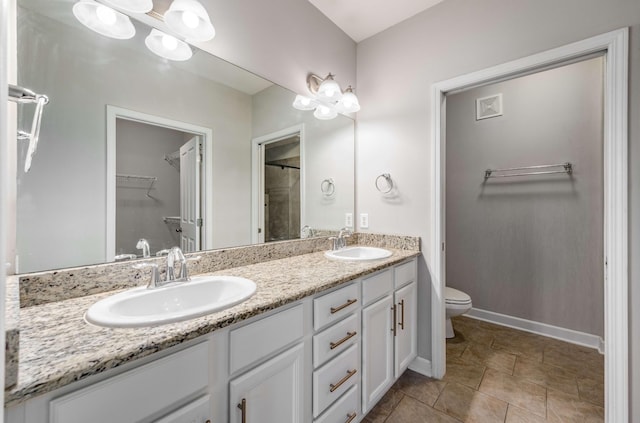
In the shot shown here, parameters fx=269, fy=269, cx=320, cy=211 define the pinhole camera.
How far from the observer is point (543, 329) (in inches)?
92.9

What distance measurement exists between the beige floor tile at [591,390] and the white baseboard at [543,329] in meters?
0.51

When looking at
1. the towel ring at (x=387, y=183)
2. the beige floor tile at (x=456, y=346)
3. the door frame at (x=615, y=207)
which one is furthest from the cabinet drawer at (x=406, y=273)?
the door frame at (x=615, y=207)

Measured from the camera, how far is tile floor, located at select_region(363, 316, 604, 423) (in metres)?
1.50

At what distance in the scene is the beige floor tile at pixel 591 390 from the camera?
1.59 metres

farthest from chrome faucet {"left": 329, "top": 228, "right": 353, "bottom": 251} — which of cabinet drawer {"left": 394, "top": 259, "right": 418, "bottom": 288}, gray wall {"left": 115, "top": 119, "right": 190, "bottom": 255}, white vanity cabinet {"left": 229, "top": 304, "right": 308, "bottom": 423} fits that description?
gray wall {"left": 115, "top": 119, "right": 190, "bottom": 255}

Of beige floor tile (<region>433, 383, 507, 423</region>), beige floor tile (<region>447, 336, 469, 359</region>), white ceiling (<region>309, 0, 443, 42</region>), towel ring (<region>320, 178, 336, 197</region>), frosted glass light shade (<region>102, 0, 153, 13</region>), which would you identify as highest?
white ceiling (<region>309, 0, 443, 42</region>)

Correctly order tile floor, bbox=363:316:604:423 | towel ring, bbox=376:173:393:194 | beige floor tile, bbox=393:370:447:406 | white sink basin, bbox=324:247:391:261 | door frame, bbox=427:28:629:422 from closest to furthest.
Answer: door frame, bbox=427:28:629:422 → tile floor, bbox=363:316:604:423 → beige floor tile, bbox=393:370:447:406 → white sink basin, bbox=324:247:391:261 → towel ring, bbox=376:173:393:194

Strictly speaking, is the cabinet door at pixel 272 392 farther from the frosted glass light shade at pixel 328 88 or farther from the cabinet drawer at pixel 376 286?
the frosted glass light shade at pixel 328 88

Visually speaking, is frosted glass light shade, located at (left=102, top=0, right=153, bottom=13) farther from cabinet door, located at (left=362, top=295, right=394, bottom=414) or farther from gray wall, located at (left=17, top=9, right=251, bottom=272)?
cabinet door, located at (left=362, top=295, right=394, bottom=414)

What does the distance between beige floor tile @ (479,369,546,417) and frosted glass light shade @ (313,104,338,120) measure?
211 cm

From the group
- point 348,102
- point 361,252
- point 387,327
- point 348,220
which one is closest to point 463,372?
point 387,327

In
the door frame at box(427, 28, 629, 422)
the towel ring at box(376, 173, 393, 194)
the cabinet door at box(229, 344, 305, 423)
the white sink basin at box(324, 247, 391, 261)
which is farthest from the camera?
the towel ring at box(376, 173, 393, 194)

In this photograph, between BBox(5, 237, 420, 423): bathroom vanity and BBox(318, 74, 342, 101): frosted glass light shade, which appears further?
BBox(318, 74, 342, 101): frosted glass light shade

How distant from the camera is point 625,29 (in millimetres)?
1268
